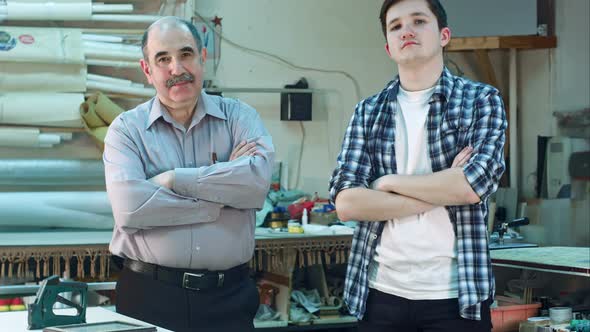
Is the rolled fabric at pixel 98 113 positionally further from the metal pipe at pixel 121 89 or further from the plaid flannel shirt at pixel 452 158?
the plaid flannel shirt at pixel 452 158

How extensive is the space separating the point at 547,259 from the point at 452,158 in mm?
1264

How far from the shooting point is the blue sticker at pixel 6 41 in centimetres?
475

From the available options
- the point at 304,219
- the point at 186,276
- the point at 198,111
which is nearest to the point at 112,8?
the point at 304,219

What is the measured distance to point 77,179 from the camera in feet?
15.9

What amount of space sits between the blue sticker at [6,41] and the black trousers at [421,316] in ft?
10.1

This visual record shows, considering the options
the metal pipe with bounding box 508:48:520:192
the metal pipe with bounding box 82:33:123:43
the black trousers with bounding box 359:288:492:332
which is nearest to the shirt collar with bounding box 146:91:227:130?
the black trousers with bounding box 359:288:492:332

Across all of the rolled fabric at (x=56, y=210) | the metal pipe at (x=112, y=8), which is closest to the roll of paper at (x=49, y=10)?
the metal pipe at (x=112, y=8)

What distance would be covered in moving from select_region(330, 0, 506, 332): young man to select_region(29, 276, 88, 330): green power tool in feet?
2.51

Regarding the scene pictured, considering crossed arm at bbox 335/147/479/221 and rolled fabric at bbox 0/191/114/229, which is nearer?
crossed arm at bbox 335/147/479/221

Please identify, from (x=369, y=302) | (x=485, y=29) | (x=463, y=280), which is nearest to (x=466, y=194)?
(x=463, y=280)

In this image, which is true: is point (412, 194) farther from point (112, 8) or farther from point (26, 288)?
point (112, 8)

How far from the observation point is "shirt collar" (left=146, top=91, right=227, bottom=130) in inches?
119

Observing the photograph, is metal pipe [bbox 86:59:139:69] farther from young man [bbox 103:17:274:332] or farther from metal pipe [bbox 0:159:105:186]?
young man [bbox 103:17:274:332]

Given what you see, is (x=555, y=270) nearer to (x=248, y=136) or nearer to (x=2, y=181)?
(x=248, y=136)
